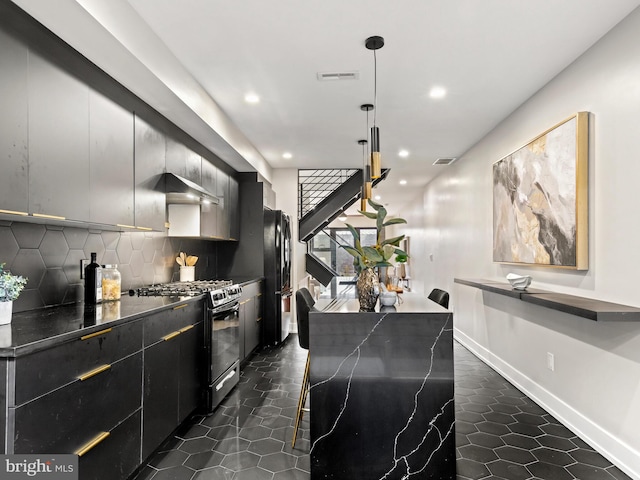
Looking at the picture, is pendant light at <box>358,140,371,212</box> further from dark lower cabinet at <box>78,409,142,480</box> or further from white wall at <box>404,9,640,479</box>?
dark lower cabinet at <box>78,409,142,480</box>

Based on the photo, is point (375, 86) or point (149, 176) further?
point (375, 86)

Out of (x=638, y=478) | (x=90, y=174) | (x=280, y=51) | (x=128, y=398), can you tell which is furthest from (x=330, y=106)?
(x=638, y=478)

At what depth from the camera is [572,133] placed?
9.19ft

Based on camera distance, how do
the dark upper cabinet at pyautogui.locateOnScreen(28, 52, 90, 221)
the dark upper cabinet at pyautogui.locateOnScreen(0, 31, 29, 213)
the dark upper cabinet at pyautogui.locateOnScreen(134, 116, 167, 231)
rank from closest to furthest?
the dark upper cabinet at pyautogui.locateOnScreen(0, 31, 29, 213)
the dark upper cabinet at pyautogui.locateOnScreen(28, 52, 90, 221)
the dark upper cabinet at pyautogui.locateOnScreen(134, 116, 167, 231)

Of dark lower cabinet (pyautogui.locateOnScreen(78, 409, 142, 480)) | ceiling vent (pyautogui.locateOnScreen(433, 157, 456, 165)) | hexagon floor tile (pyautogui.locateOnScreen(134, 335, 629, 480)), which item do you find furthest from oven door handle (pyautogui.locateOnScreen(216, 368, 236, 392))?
ceiling vent (pyautogui.locateOnScreen(433, 157, 456, 165))

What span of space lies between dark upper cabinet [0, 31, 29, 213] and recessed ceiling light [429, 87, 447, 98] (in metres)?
2.85

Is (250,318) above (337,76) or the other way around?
the other way around

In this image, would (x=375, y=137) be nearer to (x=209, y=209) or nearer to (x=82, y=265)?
(x=209, y=209)

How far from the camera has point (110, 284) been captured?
2684 mm

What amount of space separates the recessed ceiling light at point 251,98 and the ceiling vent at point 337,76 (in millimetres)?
666

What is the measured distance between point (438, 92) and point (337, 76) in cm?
96

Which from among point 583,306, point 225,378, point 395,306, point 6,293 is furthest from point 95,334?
point 583,306

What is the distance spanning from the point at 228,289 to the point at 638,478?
3.10m

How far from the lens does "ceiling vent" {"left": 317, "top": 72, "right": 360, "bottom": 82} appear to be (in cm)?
304
